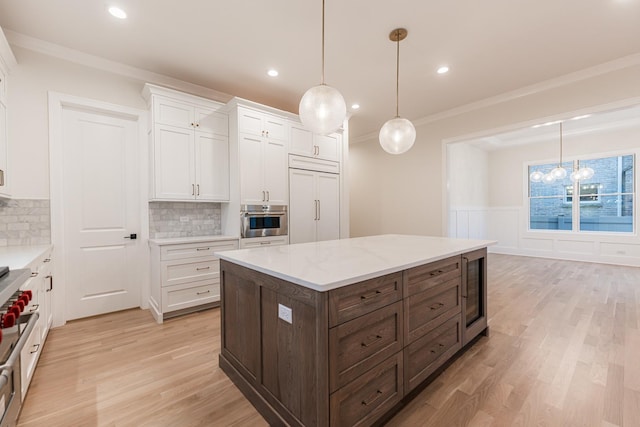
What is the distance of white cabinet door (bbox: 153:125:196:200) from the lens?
10.4ft

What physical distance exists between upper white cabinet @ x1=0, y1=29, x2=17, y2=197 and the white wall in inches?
216

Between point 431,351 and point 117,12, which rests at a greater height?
point 117,12

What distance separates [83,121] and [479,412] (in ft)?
14.7

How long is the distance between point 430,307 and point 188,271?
263 cm

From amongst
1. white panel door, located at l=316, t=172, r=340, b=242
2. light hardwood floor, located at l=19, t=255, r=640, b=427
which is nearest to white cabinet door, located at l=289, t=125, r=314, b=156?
white panel door, located at l=316, t=172, r=340, b=242

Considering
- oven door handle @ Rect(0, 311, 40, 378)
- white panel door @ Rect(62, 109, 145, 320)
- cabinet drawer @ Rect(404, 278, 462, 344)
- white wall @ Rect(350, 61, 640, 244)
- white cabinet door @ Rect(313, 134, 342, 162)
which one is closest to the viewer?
oven door handle @ Rect(0, 311, 40, 378)

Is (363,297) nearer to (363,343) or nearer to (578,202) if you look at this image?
(363,343)

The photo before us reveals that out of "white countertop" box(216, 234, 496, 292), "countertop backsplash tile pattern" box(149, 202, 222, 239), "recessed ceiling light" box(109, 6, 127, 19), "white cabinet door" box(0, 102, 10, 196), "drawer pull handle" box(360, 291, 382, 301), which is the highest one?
"recessed ceiling light" box(109, 6, 127, 19)

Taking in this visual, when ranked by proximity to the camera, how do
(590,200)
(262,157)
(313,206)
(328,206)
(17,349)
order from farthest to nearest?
(590,200) < (328,206) < (313,206) < (262,157) < (17,349)

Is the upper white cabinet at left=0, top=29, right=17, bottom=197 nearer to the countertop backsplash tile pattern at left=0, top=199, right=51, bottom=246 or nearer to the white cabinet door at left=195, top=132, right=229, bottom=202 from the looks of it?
the countertop backsplash tile pattern at left=0, top=199, right=51, bottom=246

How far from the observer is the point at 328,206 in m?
4.46

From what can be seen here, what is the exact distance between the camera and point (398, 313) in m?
1.60

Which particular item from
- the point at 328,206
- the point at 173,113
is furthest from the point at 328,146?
the point at 173,113

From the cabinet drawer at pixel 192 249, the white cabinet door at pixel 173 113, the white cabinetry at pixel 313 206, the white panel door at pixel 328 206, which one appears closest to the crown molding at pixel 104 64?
the white cabinet door at pixel 173 113
